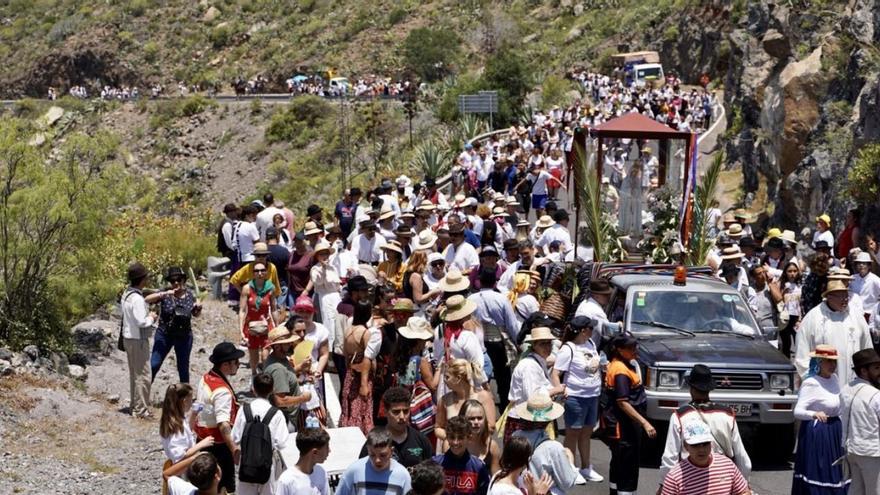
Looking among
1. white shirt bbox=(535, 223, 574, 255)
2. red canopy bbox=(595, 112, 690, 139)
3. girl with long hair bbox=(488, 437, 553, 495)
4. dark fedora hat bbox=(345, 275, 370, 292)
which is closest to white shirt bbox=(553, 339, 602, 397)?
dark fedora hat bbox=(345, 275, 370, 292)

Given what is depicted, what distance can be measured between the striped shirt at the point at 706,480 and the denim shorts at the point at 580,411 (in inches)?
112

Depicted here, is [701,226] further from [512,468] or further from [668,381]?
[512,468]

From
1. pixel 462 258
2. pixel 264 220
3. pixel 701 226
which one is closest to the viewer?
pixel 462 258

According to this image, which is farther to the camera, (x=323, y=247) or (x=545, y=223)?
(x=545, y=223)

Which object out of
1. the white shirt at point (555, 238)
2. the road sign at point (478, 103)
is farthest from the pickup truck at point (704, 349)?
the road sign at point (478, 103)

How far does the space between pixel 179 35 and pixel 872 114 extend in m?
93.5

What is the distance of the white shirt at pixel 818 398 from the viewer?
9.20 meters

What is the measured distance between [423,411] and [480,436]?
4.80ft

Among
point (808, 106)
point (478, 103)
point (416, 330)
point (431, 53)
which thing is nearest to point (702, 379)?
point (416, 330)

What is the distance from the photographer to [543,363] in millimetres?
9906

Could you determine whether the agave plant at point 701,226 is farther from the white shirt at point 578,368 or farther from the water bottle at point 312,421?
the water bottle at point 312,421

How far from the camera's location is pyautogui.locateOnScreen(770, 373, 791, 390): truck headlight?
1148cm

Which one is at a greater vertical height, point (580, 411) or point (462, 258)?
point (462, 258)

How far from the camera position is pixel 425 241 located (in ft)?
48.4
